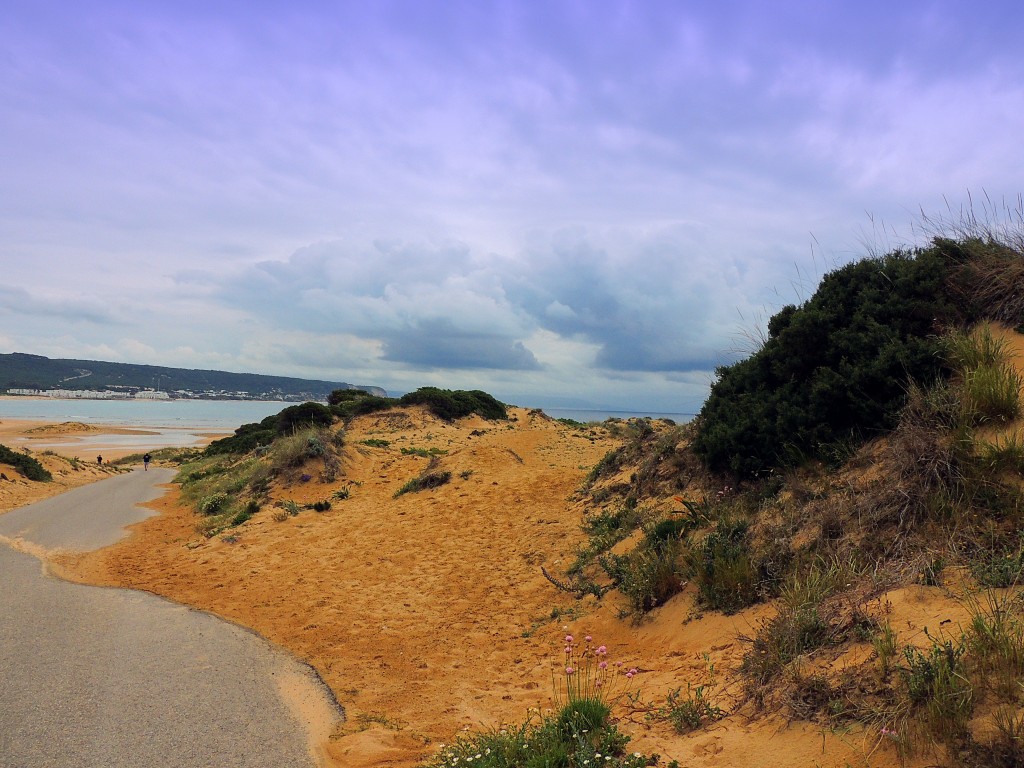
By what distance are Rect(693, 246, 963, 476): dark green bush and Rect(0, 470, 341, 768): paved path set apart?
609 centimetres

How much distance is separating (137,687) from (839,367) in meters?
8.52

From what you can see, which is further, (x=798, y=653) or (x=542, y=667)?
(x=542, y=667)

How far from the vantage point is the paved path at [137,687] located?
4406 millimetres

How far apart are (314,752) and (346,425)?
29520mm

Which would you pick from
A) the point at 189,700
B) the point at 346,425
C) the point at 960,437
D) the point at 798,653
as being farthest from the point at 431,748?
the point at 346,425

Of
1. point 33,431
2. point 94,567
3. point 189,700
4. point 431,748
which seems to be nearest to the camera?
point 431,748

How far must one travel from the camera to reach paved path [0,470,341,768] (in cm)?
441

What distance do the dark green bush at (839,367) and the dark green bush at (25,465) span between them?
27.3 meters

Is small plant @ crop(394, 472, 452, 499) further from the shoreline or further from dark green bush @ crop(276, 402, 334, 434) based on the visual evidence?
the shoreline

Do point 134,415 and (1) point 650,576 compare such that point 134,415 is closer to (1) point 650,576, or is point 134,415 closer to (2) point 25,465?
(2) point 25,465

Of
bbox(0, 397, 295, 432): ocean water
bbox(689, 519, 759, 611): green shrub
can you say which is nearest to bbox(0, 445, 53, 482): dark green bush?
bbox(689, 519, 759, 611): green shrub

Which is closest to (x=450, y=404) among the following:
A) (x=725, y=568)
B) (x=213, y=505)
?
(x=213, y=505)

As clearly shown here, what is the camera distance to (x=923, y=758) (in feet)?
9.82

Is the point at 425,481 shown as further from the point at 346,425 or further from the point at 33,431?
the point at 33,431
